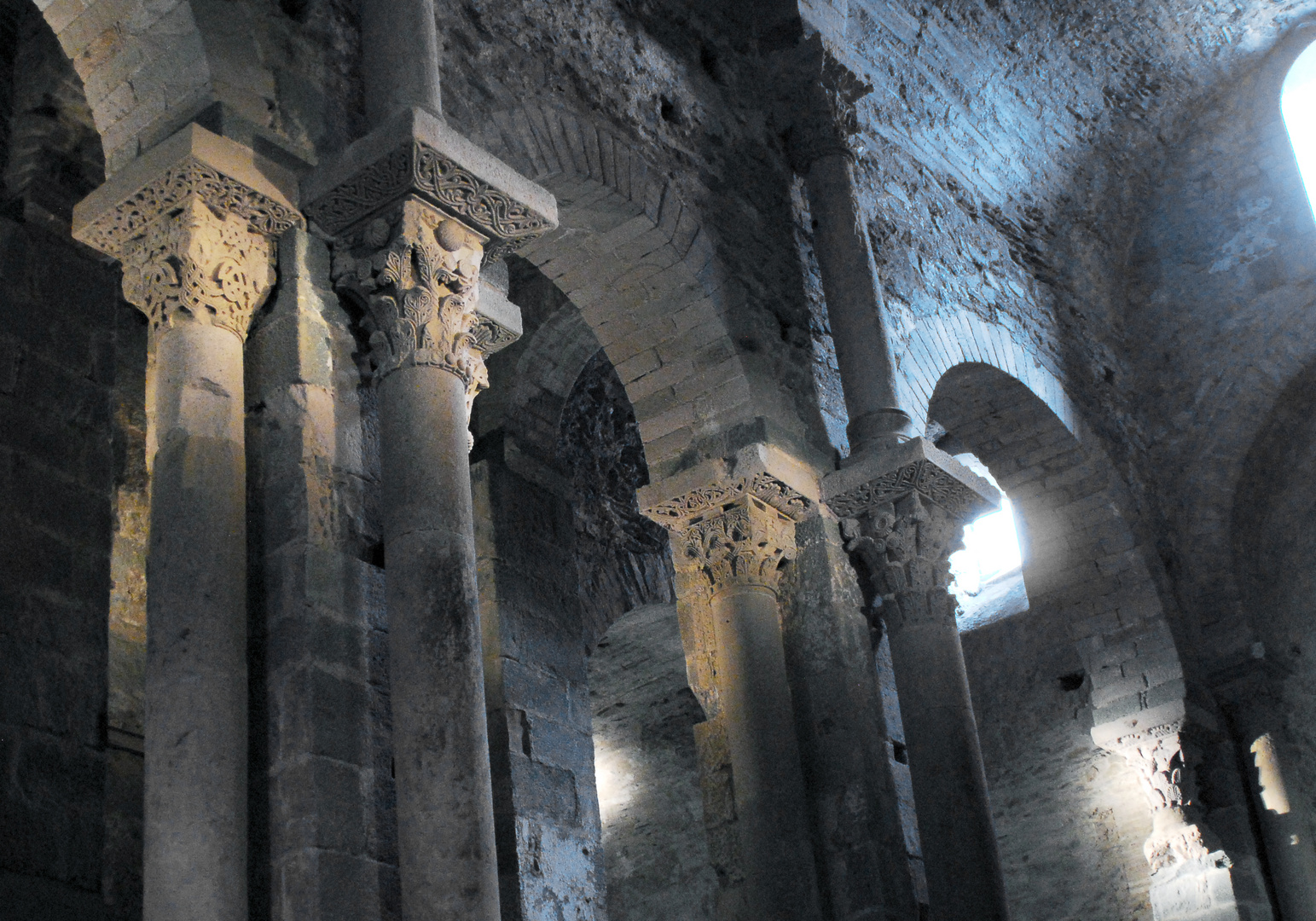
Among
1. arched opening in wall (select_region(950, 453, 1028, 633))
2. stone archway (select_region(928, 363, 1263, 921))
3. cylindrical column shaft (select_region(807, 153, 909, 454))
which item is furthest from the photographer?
arched opening in wall (select_region(950, 453, 1028, 633))

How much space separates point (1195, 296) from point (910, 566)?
192 inches

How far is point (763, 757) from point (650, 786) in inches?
198

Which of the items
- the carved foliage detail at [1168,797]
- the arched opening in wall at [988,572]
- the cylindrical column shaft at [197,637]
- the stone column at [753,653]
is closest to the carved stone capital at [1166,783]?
the carved foliage detail at [1168,797]

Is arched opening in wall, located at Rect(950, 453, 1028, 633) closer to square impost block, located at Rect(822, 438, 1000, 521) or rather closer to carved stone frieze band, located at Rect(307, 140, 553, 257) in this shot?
square impost block, located at Rect(822, 438, 1000, 521)

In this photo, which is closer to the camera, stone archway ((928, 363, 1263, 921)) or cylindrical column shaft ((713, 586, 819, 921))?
cylindrical column shaft ((713, 586, 819, 921))

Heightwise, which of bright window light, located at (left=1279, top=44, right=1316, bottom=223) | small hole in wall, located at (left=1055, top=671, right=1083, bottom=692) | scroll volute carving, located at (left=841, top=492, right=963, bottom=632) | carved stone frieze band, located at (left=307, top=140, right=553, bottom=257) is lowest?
scroll volute carving, located at (left=841, top=492, right=963, bottom=632)

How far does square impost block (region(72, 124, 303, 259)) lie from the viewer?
4.77m

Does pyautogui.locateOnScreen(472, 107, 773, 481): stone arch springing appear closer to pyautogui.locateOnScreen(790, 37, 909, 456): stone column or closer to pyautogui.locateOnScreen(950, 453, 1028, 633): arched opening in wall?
pyautogui.locateOnScreen(790, 37, 909, 456): stone column

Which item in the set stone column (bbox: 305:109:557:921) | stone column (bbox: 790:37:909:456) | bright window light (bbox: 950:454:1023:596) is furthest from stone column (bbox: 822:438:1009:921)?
bright window light (bbox: 950:454:1023:596)

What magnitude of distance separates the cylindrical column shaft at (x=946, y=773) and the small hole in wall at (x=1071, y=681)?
3978 millimetres

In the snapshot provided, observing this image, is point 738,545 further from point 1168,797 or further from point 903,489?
point 1168,797

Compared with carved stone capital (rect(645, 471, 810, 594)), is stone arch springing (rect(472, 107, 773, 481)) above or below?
above

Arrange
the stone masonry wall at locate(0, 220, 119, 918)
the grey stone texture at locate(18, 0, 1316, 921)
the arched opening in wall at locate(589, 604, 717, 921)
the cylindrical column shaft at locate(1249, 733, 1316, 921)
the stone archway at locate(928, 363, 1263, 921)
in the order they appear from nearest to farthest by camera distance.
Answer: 1. the grey stone texture at locate(18, 0, 1316, 921)
2. the stone masonry wall at locate(0, 220, 119, 918)
3. the cylindrical column shaft at locate(1249, 733, 1316, 921)
4. the stone archway at locate(928, 363, 1263, 921)
5. the arched opening in wall at locate(589, 604, 717, 921)

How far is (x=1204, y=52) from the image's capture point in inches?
451
